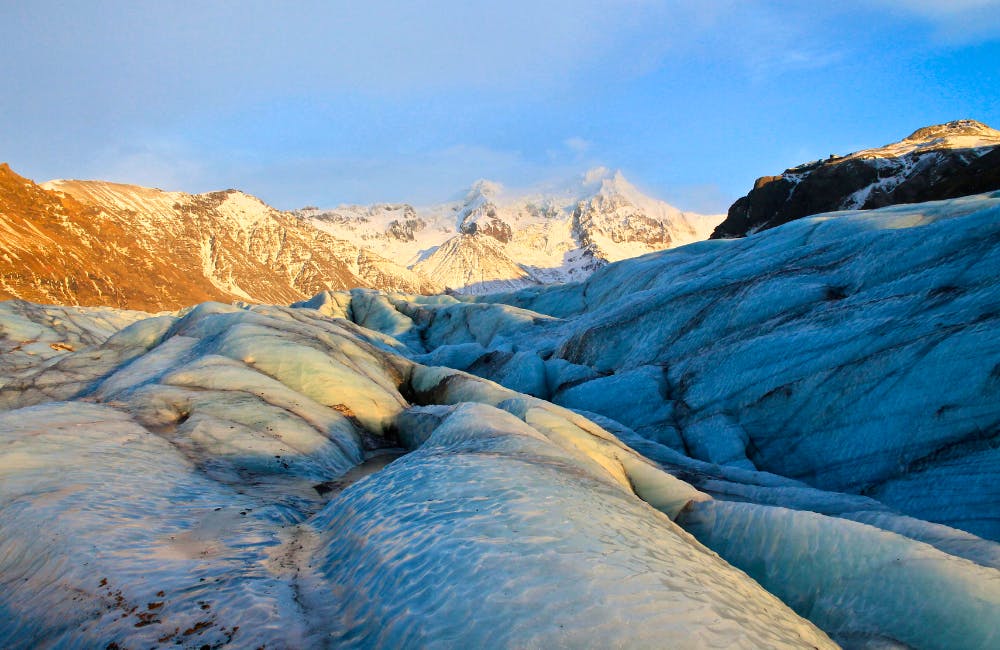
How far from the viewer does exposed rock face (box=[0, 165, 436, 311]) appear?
10112cm

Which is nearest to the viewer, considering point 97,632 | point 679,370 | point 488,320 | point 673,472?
point 97,632

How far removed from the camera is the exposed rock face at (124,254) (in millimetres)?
101125

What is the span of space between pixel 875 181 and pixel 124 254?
517 ft

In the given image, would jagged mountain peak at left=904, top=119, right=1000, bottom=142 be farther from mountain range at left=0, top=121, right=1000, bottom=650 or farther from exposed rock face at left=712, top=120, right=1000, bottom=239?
mountain range at left=0, top=121, right=1000, bottom=650

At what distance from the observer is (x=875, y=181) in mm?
73938

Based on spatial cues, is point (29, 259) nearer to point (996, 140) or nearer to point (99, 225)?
point (99, 225)

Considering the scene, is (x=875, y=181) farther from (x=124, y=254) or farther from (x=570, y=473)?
(x=124, y=254)

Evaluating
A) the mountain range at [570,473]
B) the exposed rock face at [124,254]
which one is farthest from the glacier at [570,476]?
the exposed rock face at [124,254]

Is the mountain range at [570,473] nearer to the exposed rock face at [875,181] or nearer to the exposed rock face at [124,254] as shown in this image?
the exposed rock face at [875,181]

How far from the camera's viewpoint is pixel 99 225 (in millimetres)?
138500

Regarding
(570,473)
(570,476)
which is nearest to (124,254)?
(570,473)

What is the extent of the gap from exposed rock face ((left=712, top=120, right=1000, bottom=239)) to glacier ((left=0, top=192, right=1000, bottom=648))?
49.0 meters

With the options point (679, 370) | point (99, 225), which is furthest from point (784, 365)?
point (99, 225)

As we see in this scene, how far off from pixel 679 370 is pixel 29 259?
122574 mm
